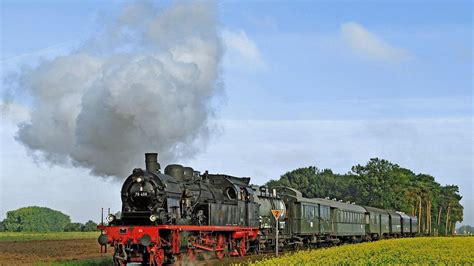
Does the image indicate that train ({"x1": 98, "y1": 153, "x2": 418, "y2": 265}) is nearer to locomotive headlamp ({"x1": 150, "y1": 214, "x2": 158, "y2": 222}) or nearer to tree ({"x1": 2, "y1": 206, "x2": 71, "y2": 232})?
locomotive headlamp ({"x1": 150, "y1": 214, "x2": 158, "y2": 222})

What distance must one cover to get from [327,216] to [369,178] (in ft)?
203

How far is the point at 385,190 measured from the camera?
10450 cm

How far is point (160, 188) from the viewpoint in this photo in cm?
2416

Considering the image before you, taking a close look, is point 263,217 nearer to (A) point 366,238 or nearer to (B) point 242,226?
(B) point 242,226

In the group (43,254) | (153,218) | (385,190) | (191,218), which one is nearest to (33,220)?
(385,190)

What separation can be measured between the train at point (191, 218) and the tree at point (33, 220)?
10783cm

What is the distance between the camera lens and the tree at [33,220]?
5561 inches

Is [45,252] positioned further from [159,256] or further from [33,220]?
[33,220]

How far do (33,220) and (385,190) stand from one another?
85011mm

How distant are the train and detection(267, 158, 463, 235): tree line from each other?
49.8 metres

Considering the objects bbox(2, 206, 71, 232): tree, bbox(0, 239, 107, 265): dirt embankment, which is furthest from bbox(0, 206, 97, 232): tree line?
bbox(0, 239, 107, 265): dirt embankment

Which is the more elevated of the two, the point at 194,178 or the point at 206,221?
the point at 194,178

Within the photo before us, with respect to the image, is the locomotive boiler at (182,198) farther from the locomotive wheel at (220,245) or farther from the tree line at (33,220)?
the tree line at (33,220)

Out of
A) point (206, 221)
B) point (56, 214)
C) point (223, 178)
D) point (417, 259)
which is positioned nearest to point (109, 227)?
point (206, 221)
